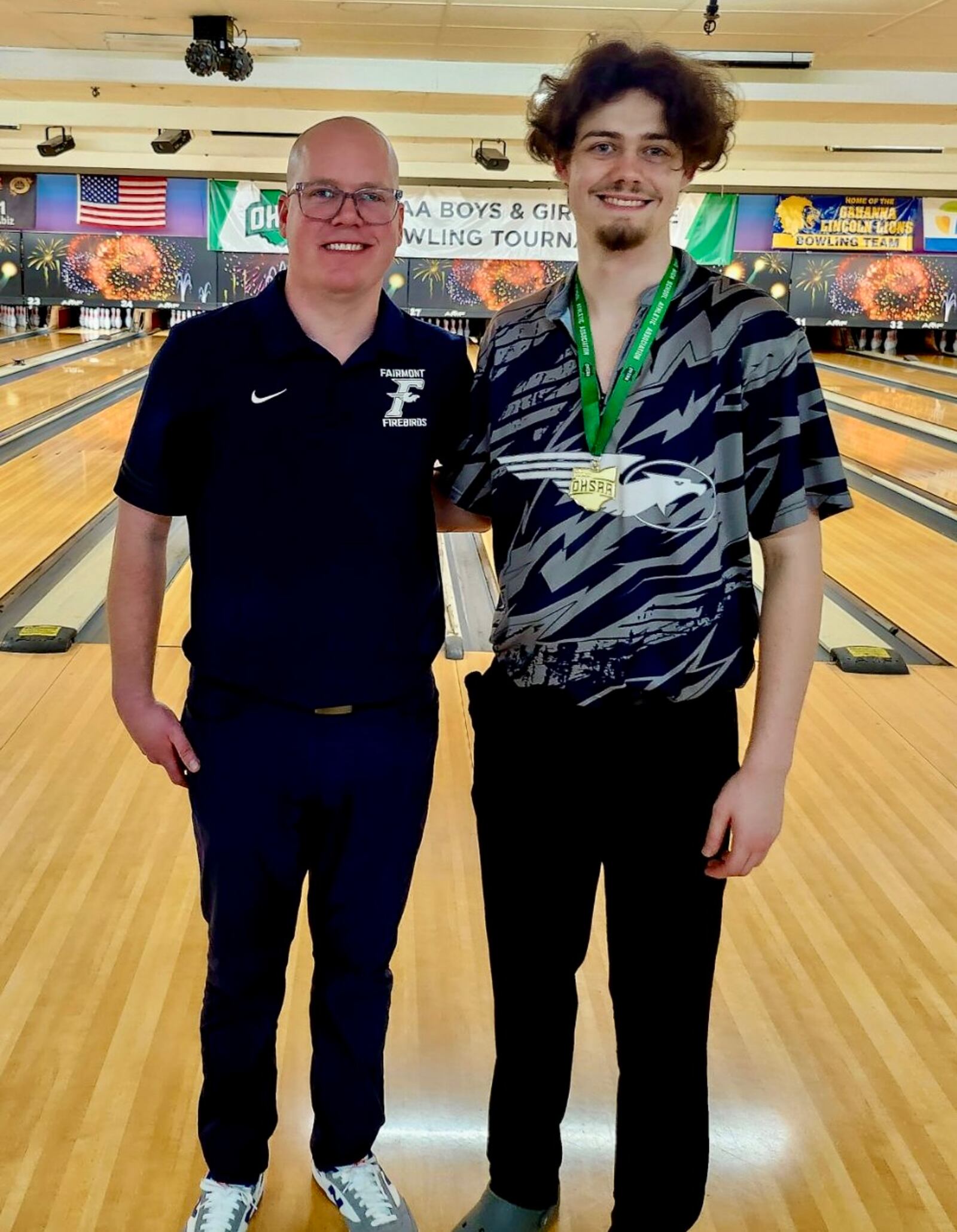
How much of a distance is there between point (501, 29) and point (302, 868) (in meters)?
5.65

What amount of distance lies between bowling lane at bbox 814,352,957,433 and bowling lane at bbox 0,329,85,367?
6.39 m

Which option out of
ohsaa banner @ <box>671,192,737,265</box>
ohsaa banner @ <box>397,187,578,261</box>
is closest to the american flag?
ohsaa banner @ <box>397,187,578,261</box>

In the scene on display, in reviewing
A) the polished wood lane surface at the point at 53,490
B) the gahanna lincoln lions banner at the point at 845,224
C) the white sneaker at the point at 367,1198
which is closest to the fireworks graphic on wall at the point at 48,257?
the polished wood lane surface at the point at 53,490

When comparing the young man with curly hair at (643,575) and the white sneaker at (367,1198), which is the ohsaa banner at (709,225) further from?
the white sneaker at (367,1198)

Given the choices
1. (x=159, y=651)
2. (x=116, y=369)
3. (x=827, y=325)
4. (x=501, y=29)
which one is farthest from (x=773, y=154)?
(x=159, y=651)

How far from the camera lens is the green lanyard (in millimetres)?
1236

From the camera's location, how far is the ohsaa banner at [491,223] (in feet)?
37.8

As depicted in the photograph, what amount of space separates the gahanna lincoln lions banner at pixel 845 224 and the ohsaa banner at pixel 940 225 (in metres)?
0.13

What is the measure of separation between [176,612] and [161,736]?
2.61 m

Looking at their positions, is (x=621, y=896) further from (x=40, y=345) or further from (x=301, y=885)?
(x=40, y=345)

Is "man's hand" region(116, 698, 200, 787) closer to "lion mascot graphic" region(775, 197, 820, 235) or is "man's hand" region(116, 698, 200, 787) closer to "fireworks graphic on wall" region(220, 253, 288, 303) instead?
"fireworks graphic on wall" region(220, 253, 288, 303)

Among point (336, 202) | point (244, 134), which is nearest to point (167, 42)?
point (244, 134)

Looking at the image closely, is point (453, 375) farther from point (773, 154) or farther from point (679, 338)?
point (773, 154)

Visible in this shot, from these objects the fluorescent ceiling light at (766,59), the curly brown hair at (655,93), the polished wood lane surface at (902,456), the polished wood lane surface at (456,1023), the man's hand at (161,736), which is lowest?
the polished wood lane surface at (456,1023)
